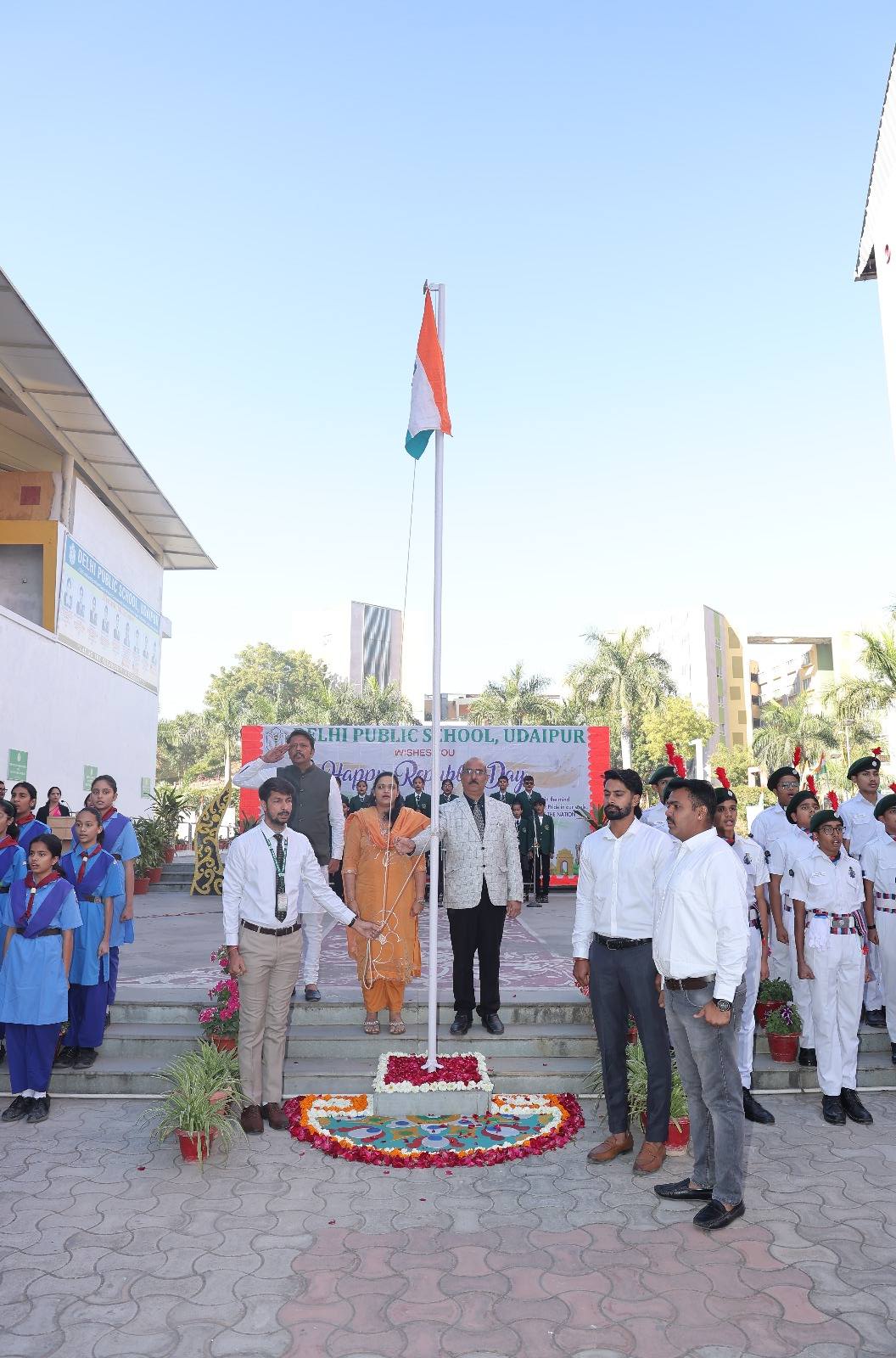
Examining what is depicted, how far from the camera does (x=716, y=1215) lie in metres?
3.75

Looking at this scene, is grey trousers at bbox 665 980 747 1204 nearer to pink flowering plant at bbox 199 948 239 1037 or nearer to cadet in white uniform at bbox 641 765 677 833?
cadet in white uniform at bbox 641 765 677 833

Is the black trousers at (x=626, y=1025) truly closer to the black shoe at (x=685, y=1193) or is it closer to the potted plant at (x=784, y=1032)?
the black shoe at (x=685, y=1193)

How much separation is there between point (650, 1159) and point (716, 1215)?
1.94ft

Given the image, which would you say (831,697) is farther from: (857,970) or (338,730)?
(857,970)

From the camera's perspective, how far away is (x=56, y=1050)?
5.68 metres

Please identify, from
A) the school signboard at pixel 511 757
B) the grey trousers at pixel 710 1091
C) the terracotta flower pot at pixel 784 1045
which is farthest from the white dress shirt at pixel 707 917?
the school signboard at pixel 511 757

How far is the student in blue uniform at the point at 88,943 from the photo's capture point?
5660 millimetres

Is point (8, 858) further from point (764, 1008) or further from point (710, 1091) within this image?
point (764, 1008)

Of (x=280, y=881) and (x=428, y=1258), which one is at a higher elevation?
(x=280, y=881)

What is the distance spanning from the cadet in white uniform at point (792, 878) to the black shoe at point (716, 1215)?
5.90 ft

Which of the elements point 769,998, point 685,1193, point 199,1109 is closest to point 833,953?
point 769,998

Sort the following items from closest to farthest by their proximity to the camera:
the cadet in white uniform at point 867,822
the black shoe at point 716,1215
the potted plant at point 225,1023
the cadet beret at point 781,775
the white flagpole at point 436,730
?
the black shoe at point 716,1215 < the white flagpole at point 436,730 < the potted plant at point 225,1023 < the cadet in white uniform at point 867,822 < the cadet beret at point 781,775

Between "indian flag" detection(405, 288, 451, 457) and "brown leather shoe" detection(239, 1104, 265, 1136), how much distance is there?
3.95 metres

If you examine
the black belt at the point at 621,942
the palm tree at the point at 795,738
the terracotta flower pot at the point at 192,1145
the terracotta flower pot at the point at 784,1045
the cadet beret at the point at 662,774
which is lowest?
the terracotta flower pot at the point at 192,1145
